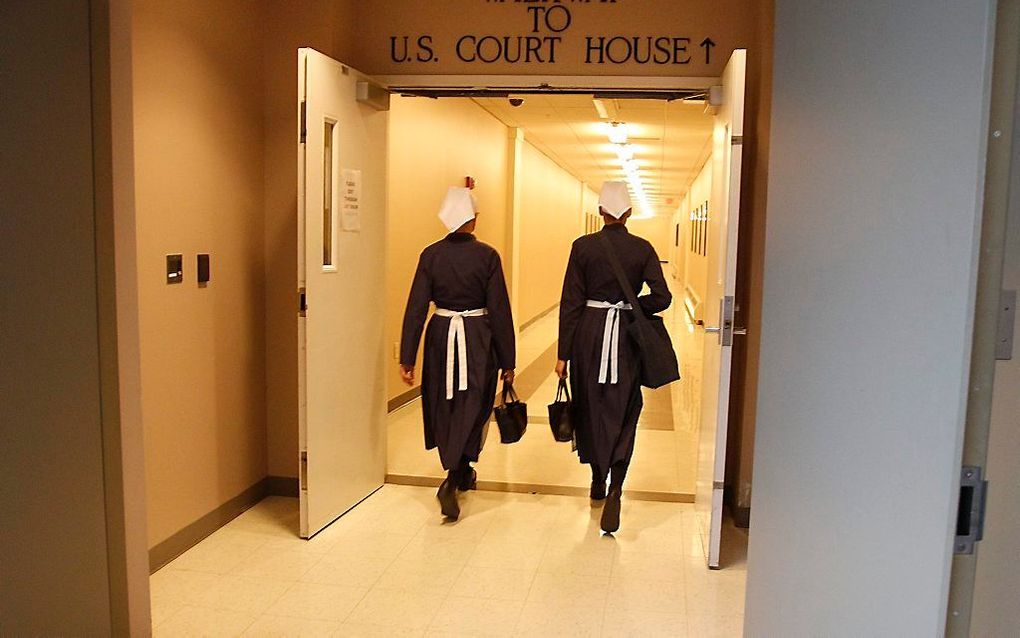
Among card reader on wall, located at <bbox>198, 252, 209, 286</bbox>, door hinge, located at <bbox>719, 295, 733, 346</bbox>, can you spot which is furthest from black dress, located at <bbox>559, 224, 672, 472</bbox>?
card reader on wall, located at <bbox>198, 252, 209, 286</bbox>

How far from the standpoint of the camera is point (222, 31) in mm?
4320

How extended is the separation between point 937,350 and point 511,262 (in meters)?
9.86

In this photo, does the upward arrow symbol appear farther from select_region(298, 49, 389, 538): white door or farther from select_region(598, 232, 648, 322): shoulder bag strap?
select_region(298, 49, 389, 538): white door

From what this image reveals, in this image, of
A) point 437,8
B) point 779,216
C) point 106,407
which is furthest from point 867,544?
point 437,8

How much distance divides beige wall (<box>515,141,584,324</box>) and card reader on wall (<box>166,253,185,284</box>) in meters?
8.03

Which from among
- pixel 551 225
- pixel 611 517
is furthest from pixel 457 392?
pixel 551 225

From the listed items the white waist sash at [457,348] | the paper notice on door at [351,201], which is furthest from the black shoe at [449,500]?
the paper notice on door at [351,201]

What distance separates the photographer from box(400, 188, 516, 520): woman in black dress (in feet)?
15.4

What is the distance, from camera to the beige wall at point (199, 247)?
377 cm

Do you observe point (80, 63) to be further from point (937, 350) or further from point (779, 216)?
point (937, 350)

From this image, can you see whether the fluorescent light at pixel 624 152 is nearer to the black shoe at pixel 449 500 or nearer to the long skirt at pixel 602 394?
the long skirt at pixel 602 394

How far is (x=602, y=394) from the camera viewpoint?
4645mm

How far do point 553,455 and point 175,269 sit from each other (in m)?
3.08

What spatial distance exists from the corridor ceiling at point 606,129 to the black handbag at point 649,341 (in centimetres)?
203
